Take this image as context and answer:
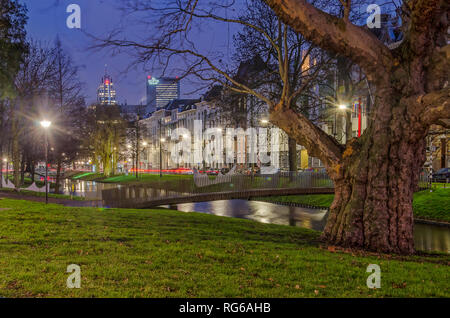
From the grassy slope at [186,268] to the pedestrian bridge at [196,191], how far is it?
42.8ft

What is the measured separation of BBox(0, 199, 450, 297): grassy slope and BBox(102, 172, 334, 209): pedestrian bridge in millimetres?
13049

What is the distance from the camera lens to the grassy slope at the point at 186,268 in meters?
4.86

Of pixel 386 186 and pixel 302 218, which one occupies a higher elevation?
pixel 386 186

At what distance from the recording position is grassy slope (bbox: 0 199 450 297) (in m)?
4.86

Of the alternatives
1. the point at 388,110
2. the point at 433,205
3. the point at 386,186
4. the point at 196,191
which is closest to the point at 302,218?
the point at 196,191

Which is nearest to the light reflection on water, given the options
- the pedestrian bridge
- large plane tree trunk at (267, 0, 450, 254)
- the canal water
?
the canal water

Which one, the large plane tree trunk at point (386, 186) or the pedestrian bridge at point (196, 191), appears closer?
the large plane tree trunk at point (386, 186)

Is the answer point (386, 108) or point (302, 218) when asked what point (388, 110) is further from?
point (302, 218)

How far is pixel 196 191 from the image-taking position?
23984 millimetres

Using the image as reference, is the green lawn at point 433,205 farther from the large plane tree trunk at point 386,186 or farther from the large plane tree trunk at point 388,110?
the large plane tree trunk at point 388,110

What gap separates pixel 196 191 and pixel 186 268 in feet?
59.4

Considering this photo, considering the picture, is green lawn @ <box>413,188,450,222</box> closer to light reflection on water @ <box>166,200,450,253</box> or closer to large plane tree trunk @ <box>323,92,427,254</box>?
light reflection on water @ <box>166,200,450,253</box>

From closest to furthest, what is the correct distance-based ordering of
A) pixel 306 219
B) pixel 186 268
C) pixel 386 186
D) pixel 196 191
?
pixel 186 268, pixel 386 186, pixel 306 219, pixel 196 191

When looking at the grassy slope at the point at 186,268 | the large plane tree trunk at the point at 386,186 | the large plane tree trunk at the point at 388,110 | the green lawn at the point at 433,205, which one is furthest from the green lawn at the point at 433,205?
the grassy slope at the point at 186,268
